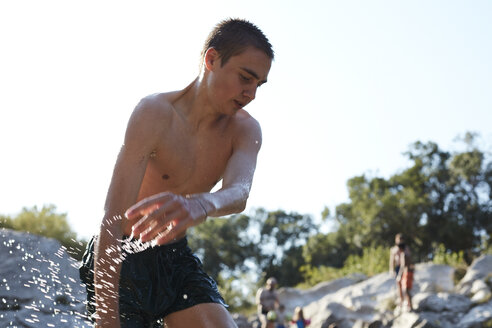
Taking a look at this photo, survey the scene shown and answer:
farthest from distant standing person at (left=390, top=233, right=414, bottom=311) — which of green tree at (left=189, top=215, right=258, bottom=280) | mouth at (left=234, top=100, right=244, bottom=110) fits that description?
green tree at (left=189, top=215, right=258, bottom=280)

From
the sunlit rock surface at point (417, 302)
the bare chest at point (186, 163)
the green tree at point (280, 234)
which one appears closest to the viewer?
the bare chest at point (186, 163)

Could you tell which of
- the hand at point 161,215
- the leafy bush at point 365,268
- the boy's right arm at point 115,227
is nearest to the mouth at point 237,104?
the boy's right arm at point 115,227

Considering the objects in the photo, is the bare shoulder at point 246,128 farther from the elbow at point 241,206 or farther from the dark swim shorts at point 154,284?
the dark swim shorts at point 154,284

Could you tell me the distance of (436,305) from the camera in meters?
12.3

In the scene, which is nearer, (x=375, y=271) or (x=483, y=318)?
(x=483, y=318)

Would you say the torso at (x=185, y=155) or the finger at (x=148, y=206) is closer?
the finger at (x=148, y=206)

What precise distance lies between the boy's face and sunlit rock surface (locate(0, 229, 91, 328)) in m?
1.05

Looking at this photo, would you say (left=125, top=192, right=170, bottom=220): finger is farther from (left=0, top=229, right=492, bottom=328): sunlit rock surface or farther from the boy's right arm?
(left=0, top=229, right=492, bottom=328): sunlit rock surface

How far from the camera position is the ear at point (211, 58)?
2535mm

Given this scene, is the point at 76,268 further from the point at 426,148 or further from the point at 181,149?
the point at 426,148

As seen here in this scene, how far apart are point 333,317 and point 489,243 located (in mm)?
16713

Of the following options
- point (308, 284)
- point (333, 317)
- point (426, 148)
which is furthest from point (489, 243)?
point (333, 317)

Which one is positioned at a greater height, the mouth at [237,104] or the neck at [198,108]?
the neck at [198,108]

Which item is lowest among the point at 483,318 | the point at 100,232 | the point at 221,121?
the point at 483,318
